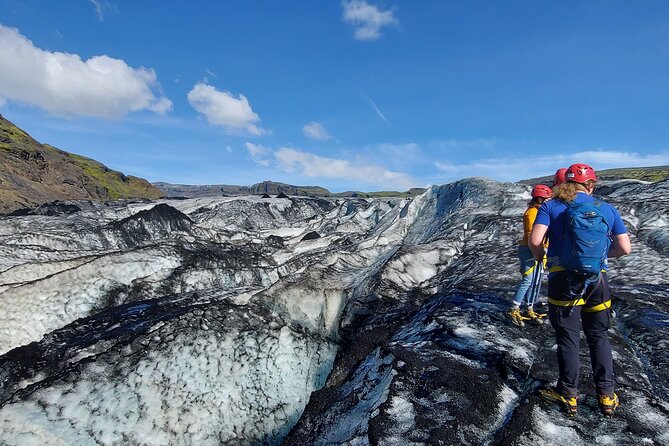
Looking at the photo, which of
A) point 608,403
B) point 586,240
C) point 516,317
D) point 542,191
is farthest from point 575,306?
point 542,191

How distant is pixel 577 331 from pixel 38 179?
113m

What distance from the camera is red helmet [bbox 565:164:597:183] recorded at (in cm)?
546

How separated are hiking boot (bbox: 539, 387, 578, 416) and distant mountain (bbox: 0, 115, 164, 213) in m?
78.4

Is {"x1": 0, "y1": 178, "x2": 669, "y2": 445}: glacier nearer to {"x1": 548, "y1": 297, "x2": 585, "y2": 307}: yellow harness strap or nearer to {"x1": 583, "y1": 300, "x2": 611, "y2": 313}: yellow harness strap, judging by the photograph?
{"x1": 583, "y1": 300, "x2": 611, "y2": 313}: yellow harness strap

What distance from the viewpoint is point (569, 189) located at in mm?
5457

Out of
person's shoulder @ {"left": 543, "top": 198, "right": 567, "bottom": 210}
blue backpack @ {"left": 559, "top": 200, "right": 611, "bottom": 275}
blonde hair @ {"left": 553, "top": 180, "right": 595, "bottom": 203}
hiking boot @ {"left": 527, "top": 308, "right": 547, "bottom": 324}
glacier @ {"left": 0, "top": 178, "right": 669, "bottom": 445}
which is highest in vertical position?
blonde hair @ {"left": 553, "top": 180, "right": 595, "bottom": 203}

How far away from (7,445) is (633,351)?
10.7 meters

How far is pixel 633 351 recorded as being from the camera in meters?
6.83

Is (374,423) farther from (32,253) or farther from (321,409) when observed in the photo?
(32,253)

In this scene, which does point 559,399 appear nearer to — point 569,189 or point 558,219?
point 558,219

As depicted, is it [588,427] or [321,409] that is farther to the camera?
[321,409]

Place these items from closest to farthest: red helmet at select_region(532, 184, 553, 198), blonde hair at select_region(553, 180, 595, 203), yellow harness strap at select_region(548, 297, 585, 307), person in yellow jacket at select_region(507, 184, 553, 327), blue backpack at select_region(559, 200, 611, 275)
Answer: blue backpack at select_region(559, 200, 611, 275), yellow harness strap at select_region(548, 297, 585, 307), blonde hair at select_region(553, 180, 595, 203), person in yellow jacket at select_region(507, 184, 553, 327), red helmet at select_region(532, 184, 553, 198)

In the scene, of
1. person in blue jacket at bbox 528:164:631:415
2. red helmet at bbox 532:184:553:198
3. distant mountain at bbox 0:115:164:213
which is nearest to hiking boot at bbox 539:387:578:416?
person in blue jacket at bbox 528:164:631:415

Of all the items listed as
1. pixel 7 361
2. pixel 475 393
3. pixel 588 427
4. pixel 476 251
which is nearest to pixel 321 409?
pixel 475 393
